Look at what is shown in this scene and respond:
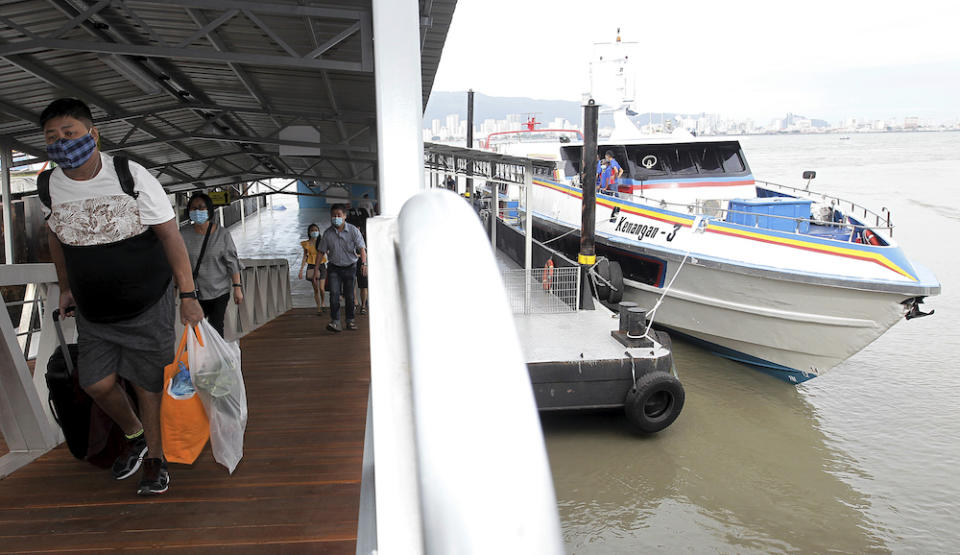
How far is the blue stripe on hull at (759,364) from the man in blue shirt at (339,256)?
7.08 meters

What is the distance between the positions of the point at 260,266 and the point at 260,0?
14.1 feet

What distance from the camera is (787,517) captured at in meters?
7.36

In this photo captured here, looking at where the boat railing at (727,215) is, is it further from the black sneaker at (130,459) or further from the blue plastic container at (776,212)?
the black sneaker at (130,459)

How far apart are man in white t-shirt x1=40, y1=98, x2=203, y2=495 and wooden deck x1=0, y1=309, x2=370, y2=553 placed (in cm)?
21

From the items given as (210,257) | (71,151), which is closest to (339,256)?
(210,257)

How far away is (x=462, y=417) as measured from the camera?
542 mm

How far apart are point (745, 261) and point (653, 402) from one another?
3444 millimetres

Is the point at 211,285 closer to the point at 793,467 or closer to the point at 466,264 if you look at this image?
the point at 466,264

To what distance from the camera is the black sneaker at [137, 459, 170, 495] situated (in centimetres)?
300

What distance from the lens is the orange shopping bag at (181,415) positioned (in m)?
2.93

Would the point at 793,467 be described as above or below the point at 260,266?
below

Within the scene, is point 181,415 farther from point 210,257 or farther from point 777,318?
point 777,318

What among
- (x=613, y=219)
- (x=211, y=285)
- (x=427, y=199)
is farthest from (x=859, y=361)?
(x=427, y=199)

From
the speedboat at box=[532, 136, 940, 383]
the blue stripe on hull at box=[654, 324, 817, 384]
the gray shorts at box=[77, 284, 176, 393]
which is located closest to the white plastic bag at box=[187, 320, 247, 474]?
the gray shorts at box=[77, 284, 176, 393]
